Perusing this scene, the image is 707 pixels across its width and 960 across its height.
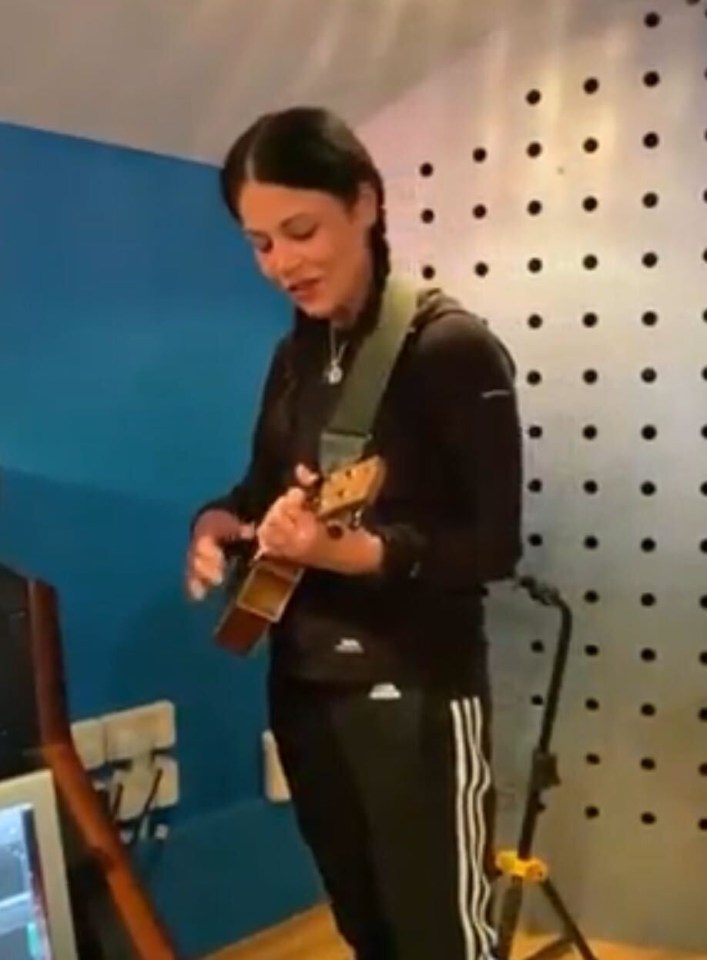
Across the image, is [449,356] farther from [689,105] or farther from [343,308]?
[689,105]

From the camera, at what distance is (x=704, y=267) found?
2115 mm

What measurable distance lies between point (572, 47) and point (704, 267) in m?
0.36

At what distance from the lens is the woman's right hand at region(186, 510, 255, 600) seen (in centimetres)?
153

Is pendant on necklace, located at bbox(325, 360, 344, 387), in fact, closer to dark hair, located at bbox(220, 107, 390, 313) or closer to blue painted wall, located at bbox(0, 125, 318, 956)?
dark hair, located at bbox(220, 107, 390, 313)

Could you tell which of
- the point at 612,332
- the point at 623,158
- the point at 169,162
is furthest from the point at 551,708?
the point at 169,162

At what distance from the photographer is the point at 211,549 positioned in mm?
1535

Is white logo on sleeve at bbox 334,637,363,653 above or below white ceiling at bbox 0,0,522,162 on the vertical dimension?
below

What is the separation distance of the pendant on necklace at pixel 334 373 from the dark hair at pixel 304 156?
0.16 metres

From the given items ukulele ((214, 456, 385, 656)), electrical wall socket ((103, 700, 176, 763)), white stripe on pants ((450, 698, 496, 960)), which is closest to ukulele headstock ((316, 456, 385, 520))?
ukulele ((214, 456, 385, 656))

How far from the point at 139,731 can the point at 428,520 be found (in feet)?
2.60

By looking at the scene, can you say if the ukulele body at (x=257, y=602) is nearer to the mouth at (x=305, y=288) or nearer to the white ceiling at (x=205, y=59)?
the mouth at (x=305, y=288)

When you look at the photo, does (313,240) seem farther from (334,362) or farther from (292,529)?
(292,529)

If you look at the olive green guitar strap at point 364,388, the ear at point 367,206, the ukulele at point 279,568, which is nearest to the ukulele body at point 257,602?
the ukulele at point 279,568

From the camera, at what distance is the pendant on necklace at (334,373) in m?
1.51
